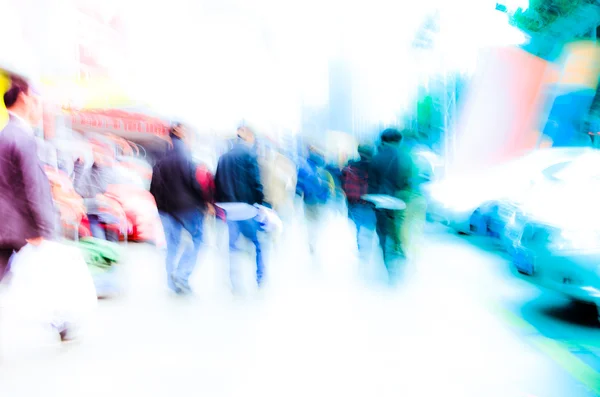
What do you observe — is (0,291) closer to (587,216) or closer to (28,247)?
(28,247)

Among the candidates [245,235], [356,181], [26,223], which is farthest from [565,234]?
[26,223]

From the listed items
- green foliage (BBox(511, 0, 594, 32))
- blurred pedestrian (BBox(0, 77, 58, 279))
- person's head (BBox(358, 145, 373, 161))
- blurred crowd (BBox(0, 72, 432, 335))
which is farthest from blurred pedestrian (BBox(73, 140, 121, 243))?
green foliage (BBox(511, 0, 594, 32))

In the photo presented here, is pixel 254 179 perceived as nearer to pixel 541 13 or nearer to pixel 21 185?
pixel 21 185

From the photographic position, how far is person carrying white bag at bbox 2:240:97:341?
3.54 meters

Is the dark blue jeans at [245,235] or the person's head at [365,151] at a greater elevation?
the person's head at [365,151]

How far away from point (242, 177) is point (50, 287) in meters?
2.08

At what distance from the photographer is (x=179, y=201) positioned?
5.14 m

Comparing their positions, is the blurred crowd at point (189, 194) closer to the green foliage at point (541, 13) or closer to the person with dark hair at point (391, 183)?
the person with dark hair at point (391, 183)

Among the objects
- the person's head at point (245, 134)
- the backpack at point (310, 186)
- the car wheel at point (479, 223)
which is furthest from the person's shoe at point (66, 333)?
the car wheel at point (479, 223)

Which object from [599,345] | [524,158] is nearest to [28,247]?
[599,345]

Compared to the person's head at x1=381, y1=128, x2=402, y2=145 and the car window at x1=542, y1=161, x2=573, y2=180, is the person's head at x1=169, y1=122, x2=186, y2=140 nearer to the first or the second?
the person's head at x1=381, y1=128, x2=402, y2=145

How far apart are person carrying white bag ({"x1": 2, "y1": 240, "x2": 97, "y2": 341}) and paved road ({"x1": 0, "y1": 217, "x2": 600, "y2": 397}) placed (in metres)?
0.35

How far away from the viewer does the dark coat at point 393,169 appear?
5.52 m

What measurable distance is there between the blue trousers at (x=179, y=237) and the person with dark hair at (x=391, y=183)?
197 centimetres
